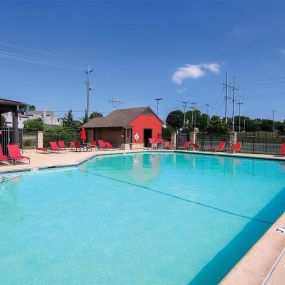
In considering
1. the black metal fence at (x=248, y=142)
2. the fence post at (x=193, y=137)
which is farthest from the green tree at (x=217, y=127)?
the fence post at (x=193, y=137)

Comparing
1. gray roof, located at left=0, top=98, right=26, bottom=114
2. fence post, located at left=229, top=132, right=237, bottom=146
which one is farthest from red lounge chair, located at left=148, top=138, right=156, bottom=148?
gray roof, located at left=0, top=98, right=26, bottom=114

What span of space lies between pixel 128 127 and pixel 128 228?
2120 centimetres

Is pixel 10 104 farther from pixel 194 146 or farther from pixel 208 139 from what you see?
pixel 208 139

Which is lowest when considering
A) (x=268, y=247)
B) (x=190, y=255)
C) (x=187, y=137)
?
(x=190, y=255)

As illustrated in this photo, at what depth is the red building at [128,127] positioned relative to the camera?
90.0ft

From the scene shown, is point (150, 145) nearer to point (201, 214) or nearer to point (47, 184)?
point (47, 184)

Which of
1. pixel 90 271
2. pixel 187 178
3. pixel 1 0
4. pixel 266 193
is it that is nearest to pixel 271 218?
pixel 266 193

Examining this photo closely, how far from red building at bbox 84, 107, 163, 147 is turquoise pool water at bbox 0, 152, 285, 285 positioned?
16.7 m

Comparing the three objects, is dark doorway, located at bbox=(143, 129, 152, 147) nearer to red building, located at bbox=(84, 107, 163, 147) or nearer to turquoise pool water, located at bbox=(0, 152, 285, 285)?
red building, located at bbox=(84, 107, 163, 147)

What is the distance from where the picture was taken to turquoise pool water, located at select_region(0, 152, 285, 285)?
4.03 metres

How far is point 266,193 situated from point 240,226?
3921 millimetres

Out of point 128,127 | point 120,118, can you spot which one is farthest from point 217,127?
point 128,127

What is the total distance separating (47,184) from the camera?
1013 cm

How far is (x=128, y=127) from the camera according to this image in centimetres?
2666
